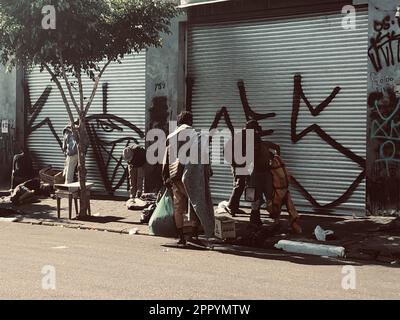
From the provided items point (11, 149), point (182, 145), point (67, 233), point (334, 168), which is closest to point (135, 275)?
point (182, 145)

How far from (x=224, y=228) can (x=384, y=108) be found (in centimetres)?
460

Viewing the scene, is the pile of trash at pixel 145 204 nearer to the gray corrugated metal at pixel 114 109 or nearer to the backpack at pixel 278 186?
the gray corrugated metal at pixel 114 109

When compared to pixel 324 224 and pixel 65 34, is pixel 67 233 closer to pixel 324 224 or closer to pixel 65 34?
pixel 65 34

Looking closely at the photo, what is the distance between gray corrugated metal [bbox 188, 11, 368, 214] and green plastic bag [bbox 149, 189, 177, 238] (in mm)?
4284

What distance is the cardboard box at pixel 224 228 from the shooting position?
32.6 ft

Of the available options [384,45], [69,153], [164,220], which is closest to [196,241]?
[164,220]

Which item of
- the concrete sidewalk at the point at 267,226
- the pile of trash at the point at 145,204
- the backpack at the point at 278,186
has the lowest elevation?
the concrete sidewalk at the point at 267,226

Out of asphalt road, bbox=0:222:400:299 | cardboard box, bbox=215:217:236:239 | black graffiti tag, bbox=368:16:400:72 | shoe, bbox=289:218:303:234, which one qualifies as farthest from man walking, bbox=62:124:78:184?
black graffiti tag, bbox=368:16:400:72

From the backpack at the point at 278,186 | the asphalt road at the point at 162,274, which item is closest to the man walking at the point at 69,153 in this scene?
the asphalt road at the point at 162,274

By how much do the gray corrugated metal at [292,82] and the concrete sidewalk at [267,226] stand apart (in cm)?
103

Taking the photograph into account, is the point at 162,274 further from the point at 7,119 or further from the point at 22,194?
the point at 7,119

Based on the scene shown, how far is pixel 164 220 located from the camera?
10.3 m

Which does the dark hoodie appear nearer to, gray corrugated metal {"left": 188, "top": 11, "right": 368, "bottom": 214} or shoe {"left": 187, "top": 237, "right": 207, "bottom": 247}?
gray corrugated metal {"left": 188, "top": 11, "right": 368, "bottom": 214}

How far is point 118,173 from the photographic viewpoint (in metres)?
16.5
